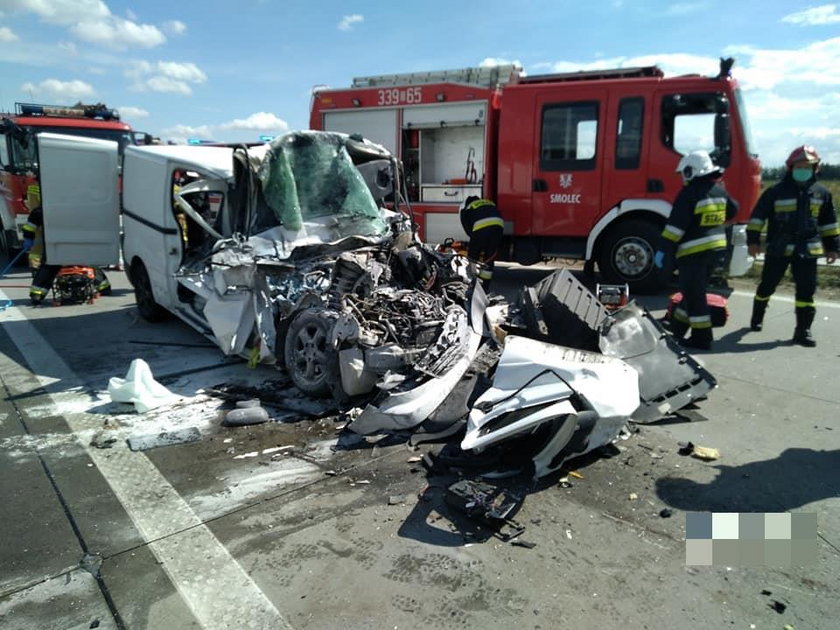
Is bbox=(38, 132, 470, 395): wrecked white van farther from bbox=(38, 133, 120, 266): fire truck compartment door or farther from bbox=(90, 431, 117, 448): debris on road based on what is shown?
bbox=(90, 431, 117, 448): debris on road

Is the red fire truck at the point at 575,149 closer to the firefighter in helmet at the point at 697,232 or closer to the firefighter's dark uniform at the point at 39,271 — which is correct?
the firefighter in helmet at the point at 697,232

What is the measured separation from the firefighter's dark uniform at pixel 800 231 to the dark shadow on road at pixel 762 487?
10.1 ft

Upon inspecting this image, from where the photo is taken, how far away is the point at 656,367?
4.26 meters

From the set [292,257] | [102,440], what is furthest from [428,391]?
[102,440]

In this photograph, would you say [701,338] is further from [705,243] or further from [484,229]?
[484,229]

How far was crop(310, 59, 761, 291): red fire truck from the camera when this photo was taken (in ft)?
26.1

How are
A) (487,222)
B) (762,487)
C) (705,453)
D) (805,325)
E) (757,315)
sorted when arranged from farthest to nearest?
(487,222), (757,315), (805,325), (705,453), (762,487)

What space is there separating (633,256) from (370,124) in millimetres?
5200

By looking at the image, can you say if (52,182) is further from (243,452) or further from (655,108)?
(655,108)

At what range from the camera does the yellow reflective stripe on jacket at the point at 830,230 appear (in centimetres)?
606

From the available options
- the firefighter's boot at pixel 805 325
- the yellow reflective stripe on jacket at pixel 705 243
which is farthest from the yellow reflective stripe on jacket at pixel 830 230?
the yellow reflective stripe on jacket at pixel 705 243

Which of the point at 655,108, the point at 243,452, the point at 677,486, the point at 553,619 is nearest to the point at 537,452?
the point at 677,486

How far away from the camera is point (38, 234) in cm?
874

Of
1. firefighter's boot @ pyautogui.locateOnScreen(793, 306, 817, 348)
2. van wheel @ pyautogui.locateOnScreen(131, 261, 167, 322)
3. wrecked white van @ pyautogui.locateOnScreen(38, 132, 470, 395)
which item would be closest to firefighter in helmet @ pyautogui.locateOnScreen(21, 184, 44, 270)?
wrecked white van @ pyautogui.locateOnScreen(38, 132, 470, 395)
